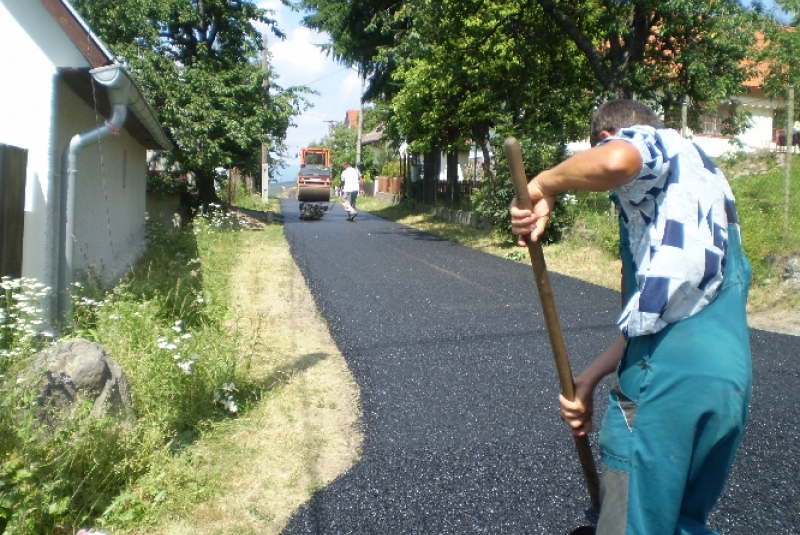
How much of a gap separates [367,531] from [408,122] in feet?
66.9

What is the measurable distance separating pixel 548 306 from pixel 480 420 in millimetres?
2950

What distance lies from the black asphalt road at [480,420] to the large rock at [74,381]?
123 centimetres

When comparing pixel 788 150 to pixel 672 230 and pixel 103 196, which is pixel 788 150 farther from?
pixel 672 230

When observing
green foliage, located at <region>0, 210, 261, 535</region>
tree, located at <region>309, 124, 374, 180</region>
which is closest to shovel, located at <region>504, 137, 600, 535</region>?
green foliage, located at <region>0, 210, 261, 535</region>

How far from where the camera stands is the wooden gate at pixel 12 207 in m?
5.93

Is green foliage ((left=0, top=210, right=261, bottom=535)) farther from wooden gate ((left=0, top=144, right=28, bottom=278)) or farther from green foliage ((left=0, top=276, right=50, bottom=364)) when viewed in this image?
wooden gate ((left=0, top=144, right=28, bottom=278))

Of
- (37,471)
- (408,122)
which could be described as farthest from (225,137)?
(37,471)

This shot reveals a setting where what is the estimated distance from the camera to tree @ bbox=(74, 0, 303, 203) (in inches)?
749

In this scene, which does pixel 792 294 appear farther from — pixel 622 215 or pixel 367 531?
pixel 622 215

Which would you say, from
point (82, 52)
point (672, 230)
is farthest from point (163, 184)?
point (672, 230)

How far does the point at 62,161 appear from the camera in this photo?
6.61 metres

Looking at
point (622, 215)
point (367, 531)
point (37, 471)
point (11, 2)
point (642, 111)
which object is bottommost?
point (367, 531)

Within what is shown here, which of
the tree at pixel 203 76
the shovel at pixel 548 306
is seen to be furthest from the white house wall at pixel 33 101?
the tree at pixel 203 76

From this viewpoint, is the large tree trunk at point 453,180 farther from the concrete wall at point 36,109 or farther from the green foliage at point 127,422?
the concrete wall at point 36,109
